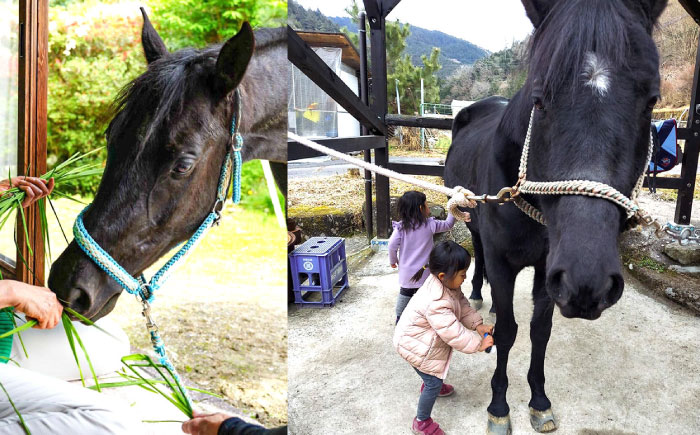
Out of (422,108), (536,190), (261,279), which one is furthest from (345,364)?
(422,108)

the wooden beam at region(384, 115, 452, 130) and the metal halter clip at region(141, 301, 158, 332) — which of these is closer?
the metal halter clip at region(141, 301, 158, 332)

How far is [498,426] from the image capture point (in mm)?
1008

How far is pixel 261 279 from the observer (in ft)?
4.39

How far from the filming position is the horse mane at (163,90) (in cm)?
69

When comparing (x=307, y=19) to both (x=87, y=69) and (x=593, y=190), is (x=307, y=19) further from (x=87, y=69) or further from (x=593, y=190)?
(x=593, y=190)

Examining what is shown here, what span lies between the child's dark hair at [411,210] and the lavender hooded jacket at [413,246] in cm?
2

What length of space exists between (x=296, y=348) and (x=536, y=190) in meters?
0.79

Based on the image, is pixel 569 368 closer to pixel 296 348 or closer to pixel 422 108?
pixel 296 348

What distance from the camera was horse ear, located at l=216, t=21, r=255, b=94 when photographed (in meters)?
0.66

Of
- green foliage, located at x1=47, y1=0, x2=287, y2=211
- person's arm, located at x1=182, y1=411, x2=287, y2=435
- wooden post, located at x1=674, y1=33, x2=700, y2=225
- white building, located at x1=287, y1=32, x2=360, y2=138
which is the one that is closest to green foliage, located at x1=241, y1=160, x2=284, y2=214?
green foliage, located at x1=47, y1=0, x2=287, y2=211

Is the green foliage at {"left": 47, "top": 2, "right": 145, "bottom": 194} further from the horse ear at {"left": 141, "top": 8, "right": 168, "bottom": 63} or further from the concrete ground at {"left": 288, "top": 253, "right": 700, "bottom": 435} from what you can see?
the concrete ground at {"left": 288, "top": 253, "right": 700, "bottom": 435}

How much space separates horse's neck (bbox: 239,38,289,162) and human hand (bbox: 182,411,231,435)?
1.63ft

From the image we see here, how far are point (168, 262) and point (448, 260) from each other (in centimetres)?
60

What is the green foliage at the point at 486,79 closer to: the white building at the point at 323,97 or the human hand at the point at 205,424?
the white building at the point at 323,97
